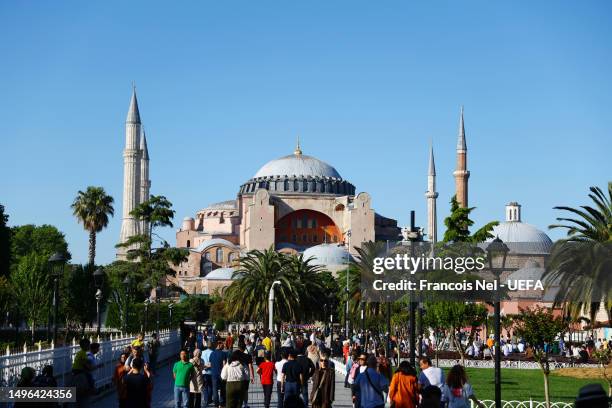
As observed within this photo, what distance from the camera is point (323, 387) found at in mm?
12312

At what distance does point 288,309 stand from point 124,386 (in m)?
35.3

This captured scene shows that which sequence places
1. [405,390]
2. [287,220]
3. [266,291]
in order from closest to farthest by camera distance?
[405,390]
[266,291]
[287,220]

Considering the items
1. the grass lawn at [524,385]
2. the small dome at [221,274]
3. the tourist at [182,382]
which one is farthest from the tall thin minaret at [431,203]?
the tourist at [182,382]

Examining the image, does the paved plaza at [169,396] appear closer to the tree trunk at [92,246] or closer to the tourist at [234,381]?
the tourist at [234,381]

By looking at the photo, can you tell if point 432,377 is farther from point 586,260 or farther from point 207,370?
point 586,260

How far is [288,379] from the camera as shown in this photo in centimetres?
1260

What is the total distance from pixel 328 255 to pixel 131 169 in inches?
700

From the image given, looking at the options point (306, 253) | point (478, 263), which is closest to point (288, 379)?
point (478, 263)

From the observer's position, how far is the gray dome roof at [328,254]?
8375 cm

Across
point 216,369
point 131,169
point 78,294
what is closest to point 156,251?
point 78,294

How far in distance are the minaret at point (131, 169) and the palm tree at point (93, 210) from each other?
61.0 ft

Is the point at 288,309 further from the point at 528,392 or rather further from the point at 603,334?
the point at 528,392

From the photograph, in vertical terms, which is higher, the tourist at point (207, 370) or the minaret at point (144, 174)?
the minaret at point (144, 174)

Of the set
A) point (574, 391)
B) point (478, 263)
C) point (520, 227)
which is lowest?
point (574, 391)
